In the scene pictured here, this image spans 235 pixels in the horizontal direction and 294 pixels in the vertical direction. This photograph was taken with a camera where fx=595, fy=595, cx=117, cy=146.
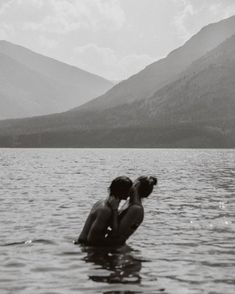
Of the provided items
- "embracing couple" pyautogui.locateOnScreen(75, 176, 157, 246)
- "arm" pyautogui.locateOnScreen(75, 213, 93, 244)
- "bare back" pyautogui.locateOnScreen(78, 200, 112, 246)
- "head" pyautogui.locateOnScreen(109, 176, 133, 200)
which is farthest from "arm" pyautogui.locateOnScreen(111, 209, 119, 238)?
"arm" pyautogui.locateOnScreen(75, 213, 93, 244)

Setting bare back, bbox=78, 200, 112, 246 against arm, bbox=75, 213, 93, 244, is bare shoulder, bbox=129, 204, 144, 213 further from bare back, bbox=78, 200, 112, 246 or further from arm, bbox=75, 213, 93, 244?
arm, bbox=75, 213, 93, 244

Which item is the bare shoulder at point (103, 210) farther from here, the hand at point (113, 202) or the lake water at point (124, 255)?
the lake water at point (124, 255)

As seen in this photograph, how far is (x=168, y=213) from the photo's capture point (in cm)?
3209

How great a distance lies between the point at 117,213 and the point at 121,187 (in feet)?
3.92

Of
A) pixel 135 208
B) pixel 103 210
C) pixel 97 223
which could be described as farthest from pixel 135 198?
pixel 97 223

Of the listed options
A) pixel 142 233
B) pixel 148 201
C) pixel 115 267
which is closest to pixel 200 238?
pixel 142 233

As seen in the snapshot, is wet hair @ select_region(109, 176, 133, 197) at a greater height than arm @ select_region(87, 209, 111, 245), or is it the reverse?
wet hair @ select_region(109, 176, 133, 197)

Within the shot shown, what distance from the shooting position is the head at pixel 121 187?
18.1m

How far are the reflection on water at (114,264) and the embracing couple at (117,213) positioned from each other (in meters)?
0.43

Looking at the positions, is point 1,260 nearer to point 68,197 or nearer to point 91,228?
point 91,228

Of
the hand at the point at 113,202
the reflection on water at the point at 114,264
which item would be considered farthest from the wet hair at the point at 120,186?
the reflection on water at the point at 114,264

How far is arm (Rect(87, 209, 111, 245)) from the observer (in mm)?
18656

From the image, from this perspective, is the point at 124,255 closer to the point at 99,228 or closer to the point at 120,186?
the point at 99,228

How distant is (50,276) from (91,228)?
357 cm
